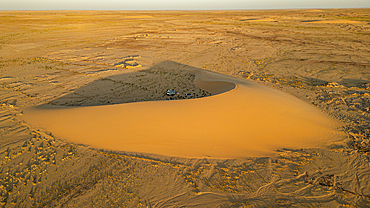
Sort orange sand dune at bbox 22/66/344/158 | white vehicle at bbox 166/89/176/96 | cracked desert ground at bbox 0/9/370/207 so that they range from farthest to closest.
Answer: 1. white vehicle at bbox 166/89/176/96
2. orange sand dune at bbox 22/66/344/158
3. cracked desert ground at bbox 0/9/370/207

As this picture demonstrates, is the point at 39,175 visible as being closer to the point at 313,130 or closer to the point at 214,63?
the point at 313,130

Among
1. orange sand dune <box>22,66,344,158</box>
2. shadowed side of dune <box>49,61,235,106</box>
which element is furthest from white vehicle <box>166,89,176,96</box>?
orange sand dune <box>22,66,344,158</box>

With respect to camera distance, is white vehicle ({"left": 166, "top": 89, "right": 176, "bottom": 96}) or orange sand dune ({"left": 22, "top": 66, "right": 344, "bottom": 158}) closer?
orange sand dune ({"left": 22, "top": 66, "right": 344, "bottom": 158})

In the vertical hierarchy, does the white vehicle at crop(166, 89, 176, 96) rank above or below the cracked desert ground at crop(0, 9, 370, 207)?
above

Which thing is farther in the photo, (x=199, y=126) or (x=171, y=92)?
(x=171, y=92)

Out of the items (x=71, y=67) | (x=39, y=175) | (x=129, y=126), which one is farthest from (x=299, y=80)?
(x=71, y=67)

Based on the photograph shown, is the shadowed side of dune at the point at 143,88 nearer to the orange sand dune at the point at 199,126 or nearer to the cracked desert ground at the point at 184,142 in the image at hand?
the cracked desert ground at the point at 184,142

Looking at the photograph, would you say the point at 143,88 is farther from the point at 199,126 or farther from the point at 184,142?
the point at 184,142

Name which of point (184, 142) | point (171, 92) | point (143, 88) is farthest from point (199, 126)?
point (143, 88)

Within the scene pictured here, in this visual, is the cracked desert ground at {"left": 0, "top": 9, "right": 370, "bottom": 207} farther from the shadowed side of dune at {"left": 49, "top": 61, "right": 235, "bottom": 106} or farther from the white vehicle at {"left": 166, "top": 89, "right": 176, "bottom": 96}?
the white vehicle at {"left": 166, "top": 89, "right": 176, "bottom": 96}

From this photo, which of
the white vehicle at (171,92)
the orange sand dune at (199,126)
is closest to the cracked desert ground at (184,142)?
the orange sand dune at (199,126)
